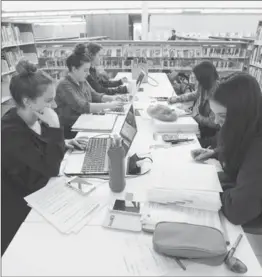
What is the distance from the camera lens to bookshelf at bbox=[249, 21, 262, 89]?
4820 mm

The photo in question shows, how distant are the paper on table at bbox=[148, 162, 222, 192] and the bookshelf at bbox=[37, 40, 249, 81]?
4204 millimetres

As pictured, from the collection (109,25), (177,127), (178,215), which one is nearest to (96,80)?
(177,127)

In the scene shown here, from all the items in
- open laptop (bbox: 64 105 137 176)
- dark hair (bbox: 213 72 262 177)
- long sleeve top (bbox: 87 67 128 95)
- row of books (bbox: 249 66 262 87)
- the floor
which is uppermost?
dark hair (bbox: 213 72 262 177)

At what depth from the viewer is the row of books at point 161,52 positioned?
200 inches

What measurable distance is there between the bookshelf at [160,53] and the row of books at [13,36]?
0.36m

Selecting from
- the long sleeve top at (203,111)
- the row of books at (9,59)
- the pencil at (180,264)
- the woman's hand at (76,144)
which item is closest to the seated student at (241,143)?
the pencil at (180,264)

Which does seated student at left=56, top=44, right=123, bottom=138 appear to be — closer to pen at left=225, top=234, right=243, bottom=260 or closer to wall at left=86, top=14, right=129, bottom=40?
pen at left=225, top=234, right=243, bottom=260

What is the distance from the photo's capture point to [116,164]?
107 centimetres

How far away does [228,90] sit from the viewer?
3.59ft

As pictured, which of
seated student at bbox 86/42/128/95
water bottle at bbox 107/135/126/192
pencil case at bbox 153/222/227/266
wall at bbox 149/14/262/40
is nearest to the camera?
pencil case at bbox 153/222/227/266

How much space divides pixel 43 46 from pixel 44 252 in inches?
200

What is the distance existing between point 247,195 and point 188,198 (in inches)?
8.5

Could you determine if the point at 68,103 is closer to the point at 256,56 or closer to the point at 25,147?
the point at 25,147

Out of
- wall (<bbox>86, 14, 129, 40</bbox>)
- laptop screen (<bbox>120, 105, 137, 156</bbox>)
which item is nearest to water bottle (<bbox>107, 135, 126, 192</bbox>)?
laptop screen (<bbox>120, 105, 137, 156</bbox>)
